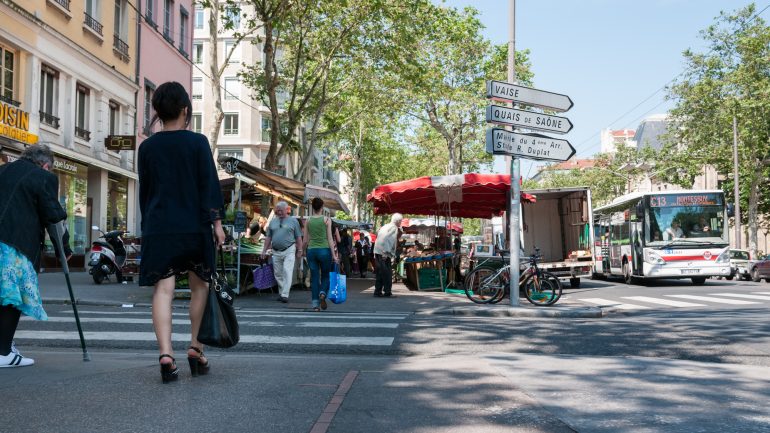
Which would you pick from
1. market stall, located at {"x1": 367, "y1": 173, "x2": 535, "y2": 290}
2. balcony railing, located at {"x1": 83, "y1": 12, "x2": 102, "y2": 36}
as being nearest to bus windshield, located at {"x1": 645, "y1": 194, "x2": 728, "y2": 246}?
market stall, located at {"x1": 367, "y1": 173, "x2": 535, "y2": 290}

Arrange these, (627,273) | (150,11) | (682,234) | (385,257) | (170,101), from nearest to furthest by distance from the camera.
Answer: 1. (170,101)
2. (385,257)
3. (682,234)
4. (627,273)
5. (150,11)

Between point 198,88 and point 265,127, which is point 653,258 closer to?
point 265,127

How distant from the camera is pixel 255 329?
26.5ft

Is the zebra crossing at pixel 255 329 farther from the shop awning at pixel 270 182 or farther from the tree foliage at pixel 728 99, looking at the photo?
the tree foliage at pixel 728 99

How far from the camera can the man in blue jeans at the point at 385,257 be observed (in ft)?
53.5

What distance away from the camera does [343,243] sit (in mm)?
28922

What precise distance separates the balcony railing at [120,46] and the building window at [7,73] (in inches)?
263

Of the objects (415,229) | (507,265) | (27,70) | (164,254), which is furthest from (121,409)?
(415,229)

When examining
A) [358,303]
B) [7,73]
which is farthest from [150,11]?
[358,303]

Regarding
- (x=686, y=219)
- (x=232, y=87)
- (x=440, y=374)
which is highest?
(x=232, y=87)

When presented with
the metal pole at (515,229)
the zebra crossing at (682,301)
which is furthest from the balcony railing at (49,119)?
the zebra crossing at (682,301)

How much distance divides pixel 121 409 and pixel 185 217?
134 cm

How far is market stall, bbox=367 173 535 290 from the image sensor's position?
1786cm

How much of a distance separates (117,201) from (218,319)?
2394 centimetres
